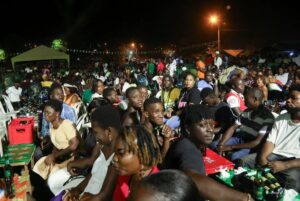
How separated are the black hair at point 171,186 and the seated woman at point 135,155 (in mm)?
736

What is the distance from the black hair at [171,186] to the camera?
4.77 ft

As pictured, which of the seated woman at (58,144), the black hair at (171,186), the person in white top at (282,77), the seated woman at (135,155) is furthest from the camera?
the person in white top at (282,77)

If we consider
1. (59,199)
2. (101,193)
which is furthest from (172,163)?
(59,199)

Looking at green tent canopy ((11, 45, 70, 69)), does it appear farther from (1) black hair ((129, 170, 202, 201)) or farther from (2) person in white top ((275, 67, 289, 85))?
(1) black hair ((129, 170, 202, 201))

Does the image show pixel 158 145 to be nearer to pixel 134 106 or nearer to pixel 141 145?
pixel 141 145

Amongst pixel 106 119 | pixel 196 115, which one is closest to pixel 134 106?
pixel 106 119

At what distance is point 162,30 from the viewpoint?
4978 centimetres

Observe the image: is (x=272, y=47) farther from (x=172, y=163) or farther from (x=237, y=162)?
(x=172, y=163)

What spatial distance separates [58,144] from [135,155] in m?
2.64

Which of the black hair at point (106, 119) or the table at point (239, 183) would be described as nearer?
the table at point (239, 183)

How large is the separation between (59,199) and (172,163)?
4.46ft

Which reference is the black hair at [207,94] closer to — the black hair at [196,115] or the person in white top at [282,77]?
the black hair at [196,115]

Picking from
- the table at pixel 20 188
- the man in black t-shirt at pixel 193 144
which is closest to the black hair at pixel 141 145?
the man in black t-shirt at pixel 193 144

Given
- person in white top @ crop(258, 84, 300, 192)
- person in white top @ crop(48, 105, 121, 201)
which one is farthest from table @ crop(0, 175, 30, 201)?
person in white top @ crop(258, 84, 300, 192)
